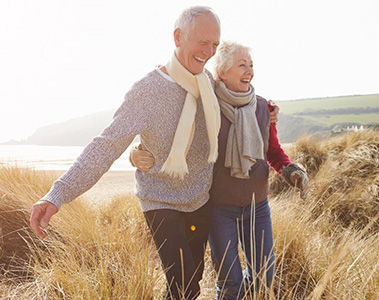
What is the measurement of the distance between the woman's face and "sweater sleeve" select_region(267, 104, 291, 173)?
37 cm

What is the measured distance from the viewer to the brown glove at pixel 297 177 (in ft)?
7.66

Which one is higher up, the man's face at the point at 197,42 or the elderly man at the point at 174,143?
the man's face at the point at 197,42

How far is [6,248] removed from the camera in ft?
10.5

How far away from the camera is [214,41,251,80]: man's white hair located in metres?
2.23

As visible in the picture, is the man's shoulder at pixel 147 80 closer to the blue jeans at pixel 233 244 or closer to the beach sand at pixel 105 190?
the blue jeans at pixel 233 244

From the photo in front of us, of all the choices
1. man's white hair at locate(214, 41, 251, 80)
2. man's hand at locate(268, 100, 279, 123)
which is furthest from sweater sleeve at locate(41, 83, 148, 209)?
man's hand at locate(268, 100, 279, 123)

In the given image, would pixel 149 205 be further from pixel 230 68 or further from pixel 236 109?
pixel 230 68

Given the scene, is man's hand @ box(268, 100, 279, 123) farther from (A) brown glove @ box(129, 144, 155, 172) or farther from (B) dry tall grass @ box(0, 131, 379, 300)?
(A) brown glove @ box(129, 144, 155, 172)

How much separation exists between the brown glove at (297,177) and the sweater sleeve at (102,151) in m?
1.04

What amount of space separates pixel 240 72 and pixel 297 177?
0.77 m

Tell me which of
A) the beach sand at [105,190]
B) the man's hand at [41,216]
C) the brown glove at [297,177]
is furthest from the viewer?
the beach sand at [105,190]

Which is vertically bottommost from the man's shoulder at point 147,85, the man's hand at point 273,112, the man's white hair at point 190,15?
the man's hand at point 273,112

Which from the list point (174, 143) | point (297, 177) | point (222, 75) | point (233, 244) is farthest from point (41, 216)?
point (297, 177)

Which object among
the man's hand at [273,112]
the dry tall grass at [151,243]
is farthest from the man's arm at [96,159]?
the man's hand at [273,112]
